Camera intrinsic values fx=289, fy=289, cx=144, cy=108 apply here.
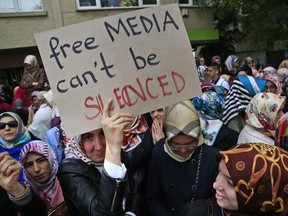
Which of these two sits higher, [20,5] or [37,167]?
[20,5]

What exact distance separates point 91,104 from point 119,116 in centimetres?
14

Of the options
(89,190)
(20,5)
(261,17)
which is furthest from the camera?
(20,5)

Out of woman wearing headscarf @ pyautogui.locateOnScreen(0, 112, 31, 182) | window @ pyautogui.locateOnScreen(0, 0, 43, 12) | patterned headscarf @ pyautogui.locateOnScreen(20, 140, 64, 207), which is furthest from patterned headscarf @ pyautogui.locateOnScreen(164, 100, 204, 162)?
window @ pyautogui.locateOnScreen(0, 0, 43, 12)

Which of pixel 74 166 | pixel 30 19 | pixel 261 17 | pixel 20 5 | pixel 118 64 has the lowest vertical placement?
pixel 74 166

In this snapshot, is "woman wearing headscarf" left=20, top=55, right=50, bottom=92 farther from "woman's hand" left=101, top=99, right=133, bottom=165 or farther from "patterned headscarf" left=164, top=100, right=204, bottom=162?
"woman's hand" left=101, top=99, right=133, bottom=165

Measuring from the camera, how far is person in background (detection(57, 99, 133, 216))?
1.21 meters

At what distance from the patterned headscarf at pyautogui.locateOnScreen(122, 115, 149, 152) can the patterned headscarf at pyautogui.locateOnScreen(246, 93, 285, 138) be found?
0.88 m

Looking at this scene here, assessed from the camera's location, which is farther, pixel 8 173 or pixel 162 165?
pixel 162 165

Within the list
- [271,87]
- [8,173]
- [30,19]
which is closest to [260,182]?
[8,173]

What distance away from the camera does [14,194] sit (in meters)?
1.29

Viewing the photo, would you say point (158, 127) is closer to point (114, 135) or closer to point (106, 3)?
point (114, 135)

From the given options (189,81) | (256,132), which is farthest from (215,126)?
(189,81)

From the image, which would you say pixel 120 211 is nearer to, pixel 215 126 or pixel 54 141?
pixel 215 126

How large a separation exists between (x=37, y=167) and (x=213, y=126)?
1.40 m
